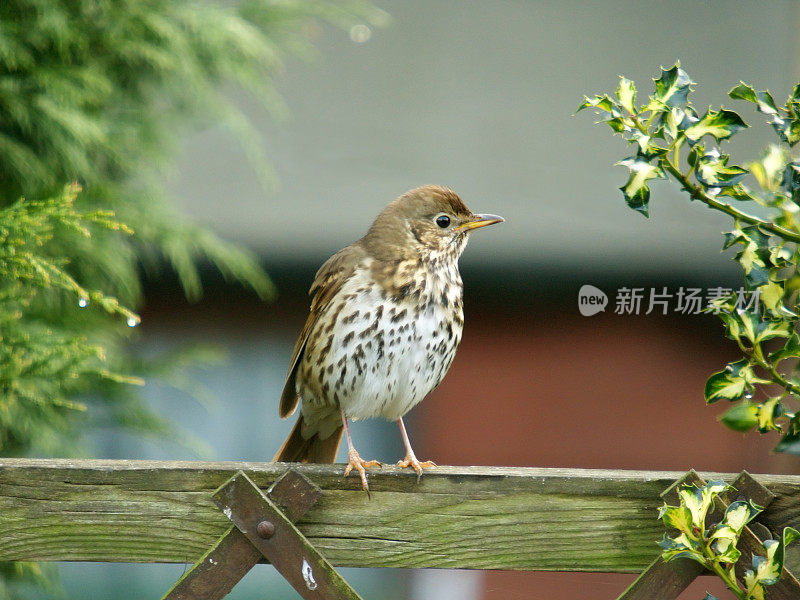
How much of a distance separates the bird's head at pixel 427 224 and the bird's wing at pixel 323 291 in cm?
6

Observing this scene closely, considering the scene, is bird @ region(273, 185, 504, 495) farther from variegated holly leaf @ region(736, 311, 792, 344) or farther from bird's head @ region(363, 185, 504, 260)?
variegated holly leaf @ region(736, 311, 792, 344)

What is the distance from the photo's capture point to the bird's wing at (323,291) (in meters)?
2.31


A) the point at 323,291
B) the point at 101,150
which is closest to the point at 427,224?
the point at 323,291

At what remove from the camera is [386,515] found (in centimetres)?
161

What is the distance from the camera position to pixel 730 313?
140 cm

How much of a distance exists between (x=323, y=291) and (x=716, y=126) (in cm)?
122

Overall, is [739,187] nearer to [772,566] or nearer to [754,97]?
[754,97]

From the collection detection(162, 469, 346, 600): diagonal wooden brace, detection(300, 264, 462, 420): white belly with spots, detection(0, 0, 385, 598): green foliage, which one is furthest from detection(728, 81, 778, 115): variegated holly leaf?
detection(0, 0, 385, 598): green foliage

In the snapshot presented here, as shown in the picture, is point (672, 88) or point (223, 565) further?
point (223, 565)

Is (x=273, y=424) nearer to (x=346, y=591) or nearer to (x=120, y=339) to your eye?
(x=120, y=339)

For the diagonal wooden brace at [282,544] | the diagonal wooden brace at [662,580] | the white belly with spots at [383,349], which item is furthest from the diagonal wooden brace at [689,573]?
the white belly with spots at [383,349]

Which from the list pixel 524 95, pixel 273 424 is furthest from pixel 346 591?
pixel 524 95

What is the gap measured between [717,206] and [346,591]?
80 centimetres

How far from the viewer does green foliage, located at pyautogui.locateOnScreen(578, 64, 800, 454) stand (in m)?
1.30
